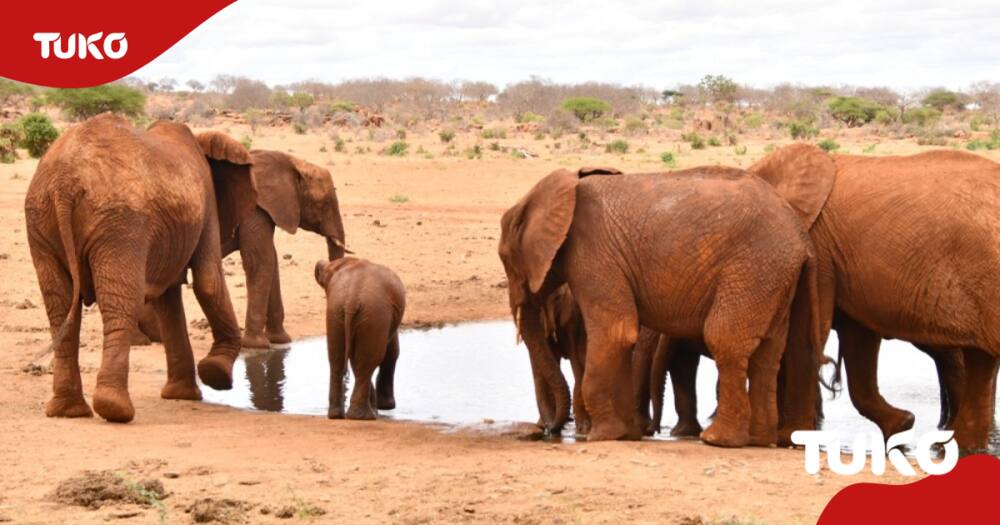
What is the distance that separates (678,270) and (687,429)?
1.45 meters

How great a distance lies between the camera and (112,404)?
899 centimetres

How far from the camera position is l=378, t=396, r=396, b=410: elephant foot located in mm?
10805

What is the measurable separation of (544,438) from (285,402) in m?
2.44

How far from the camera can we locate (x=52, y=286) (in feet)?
30.2

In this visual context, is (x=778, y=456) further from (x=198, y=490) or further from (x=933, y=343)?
(x=198, y=490)

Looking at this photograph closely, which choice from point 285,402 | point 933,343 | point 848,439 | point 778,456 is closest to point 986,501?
point 778,456

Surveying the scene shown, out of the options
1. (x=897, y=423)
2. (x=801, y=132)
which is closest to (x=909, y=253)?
(x=897, y=423)

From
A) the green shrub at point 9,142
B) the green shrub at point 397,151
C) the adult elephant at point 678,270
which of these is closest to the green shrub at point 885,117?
the green shrub at point 397,151

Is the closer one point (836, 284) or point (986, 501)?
point (986, 501)

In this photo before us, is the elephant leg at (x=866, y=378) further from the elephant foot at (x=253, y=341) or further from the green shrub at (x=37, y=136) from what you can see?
the green shrub at (x=37, y=136)

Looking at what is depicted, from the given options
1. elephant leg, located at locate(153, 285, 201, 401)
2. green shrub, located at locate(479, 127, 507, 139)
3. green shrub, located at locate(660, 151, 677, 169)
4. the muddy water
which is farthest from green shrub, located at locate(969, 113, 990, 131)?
elephant leg, located at locate(153, 285, 201, 401)

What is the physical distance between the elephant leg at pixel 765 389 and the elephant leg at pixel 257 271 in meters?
5.71

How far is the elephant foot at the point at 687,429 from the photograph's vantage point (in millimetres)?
9703

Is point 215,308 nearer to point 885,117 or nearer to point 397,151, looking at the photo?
point 397,151
